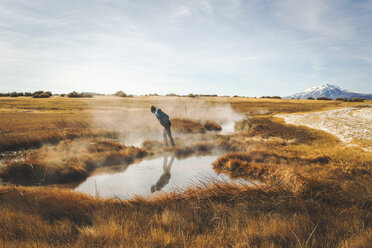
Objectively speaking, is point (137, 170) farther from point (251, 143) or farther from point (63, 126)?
point (63, 126)

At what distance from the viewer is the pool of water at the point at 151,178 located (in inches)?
325

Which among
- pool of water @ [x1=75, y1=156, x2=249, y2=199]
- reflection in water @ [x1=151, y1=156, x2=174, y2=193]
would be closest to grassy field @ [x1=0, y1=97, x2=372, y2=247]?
pool of water @ [x1=75, y1=156, x2=249, y2=199]

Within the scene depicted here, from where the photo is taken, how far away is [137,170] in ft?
35.6

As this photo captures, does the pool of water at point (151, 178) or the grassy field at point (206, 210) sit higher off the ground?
the grassy field at point (206, 210)

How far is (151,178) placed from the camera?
31.9 ft

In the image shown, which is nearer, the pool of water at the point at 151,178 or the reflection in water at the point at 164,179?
the pool of water at the point at 151,178

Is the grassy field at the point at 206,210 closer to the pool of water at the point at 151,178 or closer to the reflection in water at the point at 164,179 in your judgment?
the pool of water at the point at 151,178

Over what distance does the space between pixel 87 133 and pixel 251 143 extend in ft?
44.0

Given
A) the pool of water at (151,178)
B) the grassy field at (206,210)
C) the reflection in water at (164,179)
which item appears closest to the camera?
the grassy field at (206,210)

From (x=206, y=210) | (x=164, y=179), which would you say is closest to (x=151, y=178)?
(x=164, y=179)

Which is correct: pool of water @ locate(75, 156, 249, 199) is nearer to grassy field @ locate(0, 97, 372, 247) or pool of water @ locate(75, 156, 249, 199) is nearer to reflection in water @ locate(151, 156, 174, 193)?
reflection in water @ locate(151, 156, 174, 193)

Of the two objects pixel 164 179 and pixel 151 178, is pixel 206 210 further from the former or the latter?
pixel 151 178

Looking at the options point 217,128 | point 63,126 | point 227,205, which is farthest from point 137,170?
point 217,128

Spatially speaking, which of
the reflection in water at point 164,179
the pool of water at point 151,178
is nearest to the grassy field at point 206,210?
the pool of water at point 151,178
